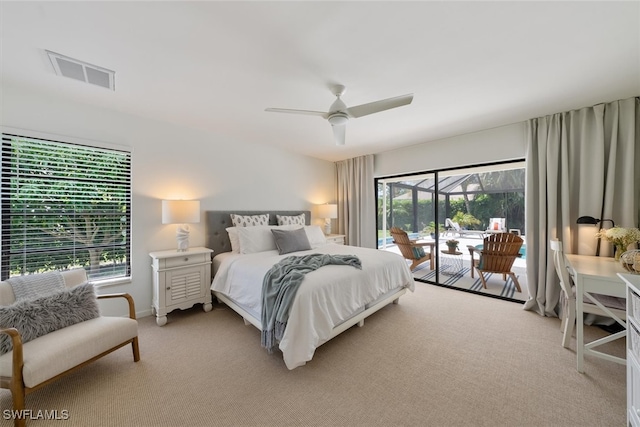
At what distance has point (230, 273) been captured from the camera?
9.21 ft

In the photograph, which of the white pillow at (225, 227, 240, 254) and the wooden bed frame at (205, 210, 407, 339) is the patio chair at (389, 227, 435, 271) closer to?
the wooden bed frame at (205, 210, 407, 339)

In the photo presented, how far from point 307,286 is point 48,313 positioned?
6.37 feet

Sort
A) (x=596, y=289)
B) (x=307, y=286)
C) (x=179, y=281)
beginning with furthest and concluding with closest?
(x=179, y=281) → (x=307, y=286) → (x=596, y=289)

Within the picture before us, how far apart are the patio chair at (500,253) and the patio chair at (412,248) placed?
2.74 feet

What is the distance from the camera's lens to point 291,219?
421cm

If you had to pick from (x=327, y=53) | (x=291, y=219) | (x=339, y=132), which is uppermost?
(x=327, y=53)

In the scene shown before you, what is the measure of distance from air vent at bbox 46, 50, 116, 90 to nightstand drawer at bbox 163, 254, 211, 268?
6.11ft

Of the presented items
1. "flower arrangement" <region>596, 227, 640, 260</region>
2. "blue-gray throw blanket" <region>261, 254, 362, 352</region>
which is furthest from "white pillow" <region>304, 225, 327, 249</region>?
"flower arrangement" <region>596, 227, 640, 260</region>

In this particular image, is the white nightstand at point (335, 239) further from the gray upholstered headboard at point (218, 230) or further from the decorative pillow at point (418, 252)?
the gray upholstered headboard at point (218, 230)

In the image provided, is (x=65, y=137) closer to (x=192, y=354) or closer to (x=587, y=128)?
(x=192, y=354)

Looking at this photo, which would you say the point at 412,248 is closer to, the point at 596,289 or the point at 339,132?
the point at 596,289

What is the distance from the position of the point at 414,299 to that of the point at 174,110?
161 inches

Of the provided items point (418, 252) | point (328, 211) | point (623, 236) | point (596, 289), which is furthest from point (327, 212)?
point (623, 236)

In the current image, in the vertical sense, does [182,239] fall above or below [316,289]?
above
